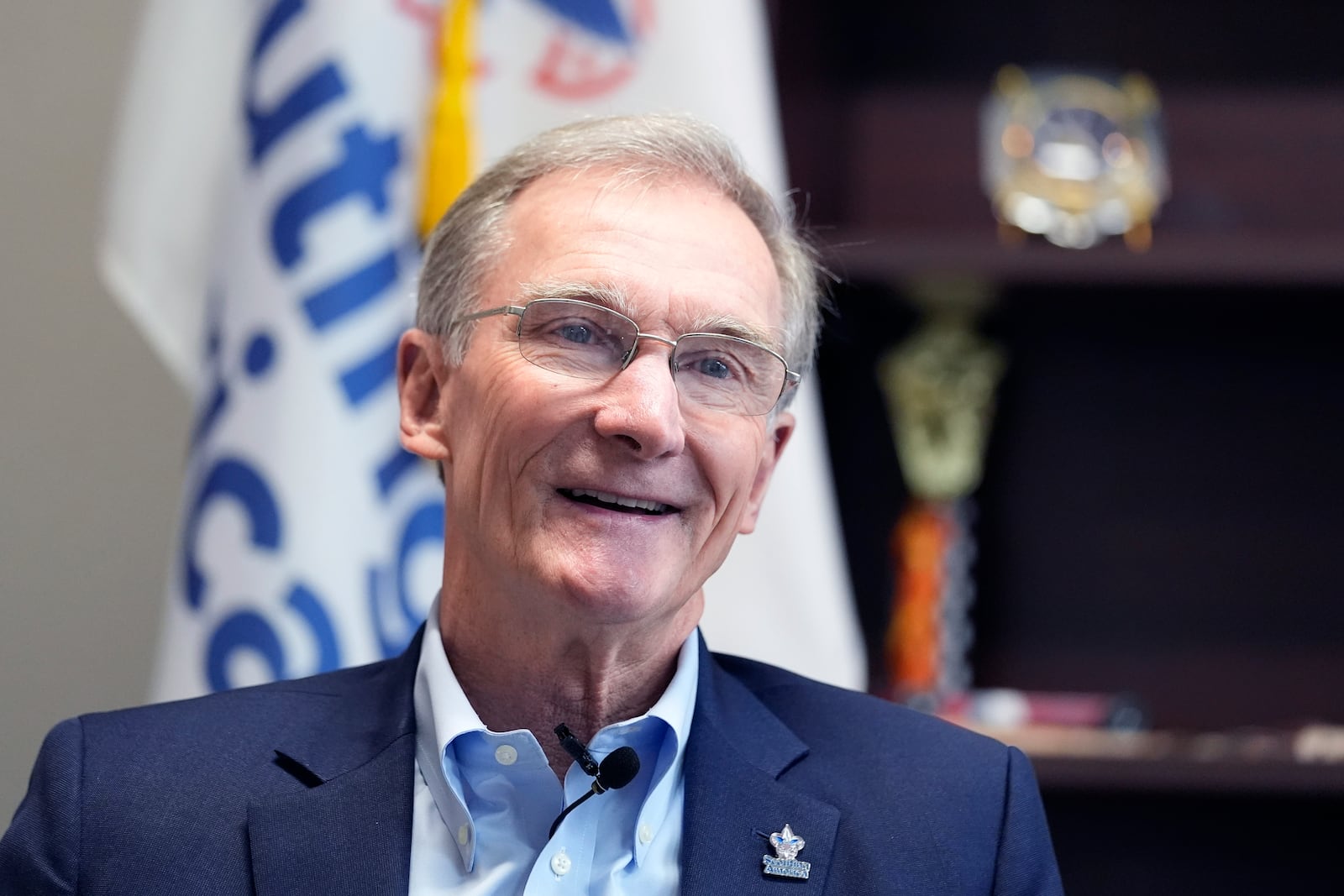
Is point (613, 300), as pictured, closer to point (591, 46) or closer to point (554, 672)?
point (554, 672)

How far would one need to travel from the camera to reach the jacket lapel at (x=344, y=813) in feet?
4.35

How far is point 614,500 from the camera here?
4.52 ft

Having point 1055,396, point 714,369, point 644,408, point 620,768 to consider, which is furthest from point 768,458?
point 1055,396

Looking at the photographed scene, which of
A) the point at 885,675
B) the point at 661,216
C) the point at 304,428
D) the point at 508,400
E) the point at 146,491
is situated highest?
the point at 661,216

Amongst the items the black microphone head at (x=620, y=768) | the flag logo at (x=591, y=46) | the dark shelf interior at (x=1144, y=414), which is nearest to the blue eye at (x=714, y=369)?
the black microphone head at (x=620, y=768)

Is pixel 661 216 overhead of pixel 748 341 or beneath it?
overhead

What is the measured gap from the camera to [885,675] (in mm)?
2742

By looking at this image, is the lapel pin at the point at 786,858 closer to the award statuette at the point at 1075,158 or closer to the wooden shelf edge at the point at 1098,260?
the wooden shelf edge at the point at 1098,260

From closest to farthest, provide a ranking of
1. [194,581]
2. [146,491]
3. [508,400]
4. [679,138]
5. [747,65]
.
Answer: [508,400] < [679,138] < [194,581] < [747,65] < [146,491]

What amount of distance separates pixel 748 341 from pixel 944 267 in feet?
3.59

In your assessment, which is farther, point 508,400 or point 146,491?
point 146,491

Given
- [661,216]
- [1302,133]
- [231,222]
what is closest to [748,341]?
[661,216]

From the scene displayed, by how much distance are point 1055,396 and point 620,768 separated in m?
1.68

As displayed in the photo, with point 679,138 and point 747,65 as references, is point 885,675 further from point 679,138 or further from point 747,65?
point 679,138
